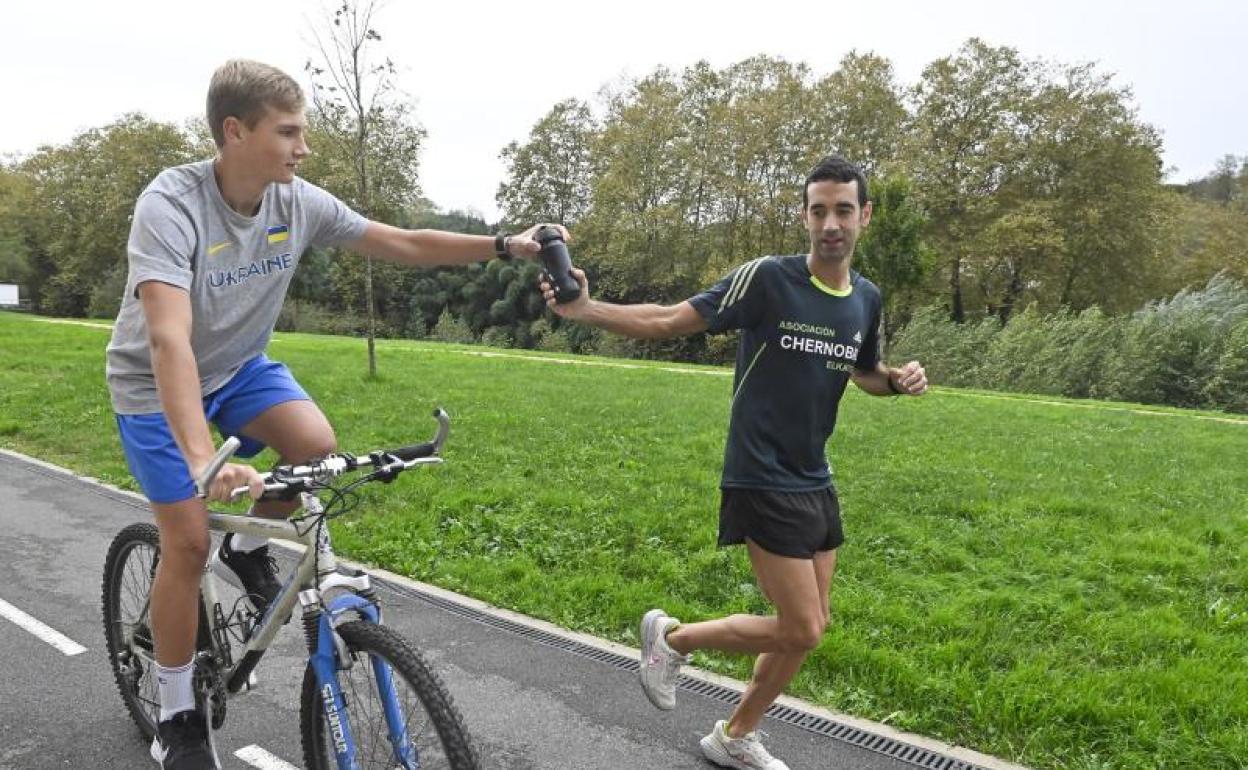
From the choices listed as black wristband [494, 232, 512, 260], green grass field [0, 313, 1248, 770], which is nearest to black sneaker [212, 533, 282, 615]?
black wristband [494, 232, 512, 260]

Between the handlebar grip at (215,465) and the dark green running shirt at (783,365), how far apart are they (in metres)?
1.59

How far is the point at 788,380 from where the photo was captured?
2965 mm

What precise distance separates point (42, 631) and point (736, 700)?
3.45 meters

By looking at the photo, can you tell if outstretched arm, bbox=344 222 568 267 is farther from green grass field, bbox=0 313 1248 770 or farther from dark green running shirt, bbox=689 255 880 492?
green grass field, bbox=0 313 1248 770

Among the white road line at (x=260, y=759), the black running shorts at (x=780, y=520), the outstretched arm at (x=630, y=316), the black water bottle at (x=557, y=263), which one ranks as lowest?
the white road line at (x=260, y=759)

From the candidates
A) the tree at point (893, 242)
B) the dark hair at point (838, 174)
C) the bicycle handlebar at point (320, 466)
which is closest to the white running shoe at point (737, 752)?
the bicycle handlebar at point (320, 466)

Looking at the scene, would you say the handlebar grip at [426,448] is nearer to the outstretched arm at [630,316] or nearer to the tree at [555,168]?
the outstretched arm at [630,316]

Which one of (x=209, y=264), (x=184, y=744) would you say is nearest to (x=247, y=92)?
(x=209, y=264)

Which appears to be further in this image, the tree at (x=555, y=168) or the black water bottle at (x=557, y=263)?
the tree at (x=555, y=168)

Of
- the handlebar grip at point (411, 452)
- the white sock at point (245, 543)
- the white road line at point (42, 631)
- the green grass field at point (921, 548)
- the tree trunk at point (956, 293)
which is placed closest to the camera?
A: the handlebar grip at point (411, 452)

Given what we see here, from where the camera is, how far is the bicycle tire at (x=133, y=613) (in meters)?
3.19

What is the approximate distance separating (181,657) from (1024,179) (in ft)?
114

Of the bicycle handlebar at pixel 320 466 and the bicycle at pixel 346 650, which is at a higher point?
the bicycle handlebar at pixel 320 466

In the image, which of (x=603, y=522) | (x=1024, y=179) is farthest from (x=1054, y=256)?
(x=603, y=522)
